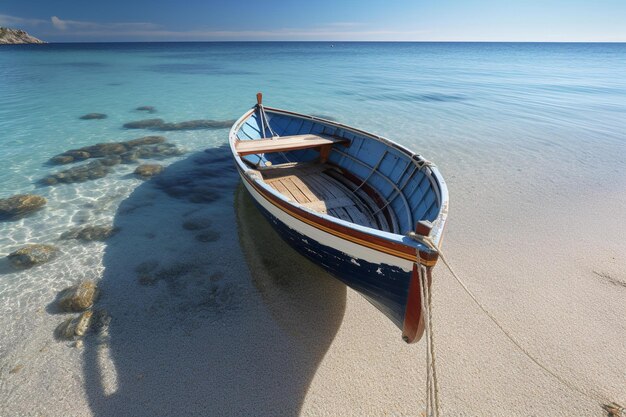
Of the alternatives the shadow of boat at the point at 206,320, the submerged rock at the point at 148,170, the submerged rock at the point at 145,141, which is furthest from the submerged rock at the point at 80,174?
the shadow of boat at the point at 206,320

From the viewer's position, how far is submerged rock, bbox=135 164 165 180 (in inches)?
468

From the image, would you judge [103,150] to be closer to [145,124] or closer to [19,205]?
[145,124]

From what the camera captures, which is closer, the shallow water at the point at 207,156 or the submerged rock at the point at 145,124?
the shallow water at the point at 207,156

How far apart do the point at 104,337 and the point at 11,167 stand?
1105 cm

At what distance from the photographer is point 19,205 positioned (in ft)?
31.3

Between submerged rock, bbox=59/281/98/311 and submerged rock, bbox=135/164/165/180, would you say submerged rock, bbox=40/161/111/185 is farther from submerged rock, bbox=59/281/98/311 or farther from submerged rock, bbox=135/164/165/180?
submerged rock, bbox=59/281/98/311

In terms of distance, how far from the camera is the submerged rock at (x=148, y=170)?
11883 mm

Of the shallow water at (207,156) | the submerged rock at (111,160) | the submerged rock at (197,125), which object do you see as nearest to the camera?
the shallow water at (207,156)

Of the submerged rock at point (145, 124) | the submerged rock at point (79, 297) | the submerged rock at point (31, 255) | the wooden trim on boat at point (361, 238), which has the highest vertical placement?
the wooden trim on boat at point (361, 238)

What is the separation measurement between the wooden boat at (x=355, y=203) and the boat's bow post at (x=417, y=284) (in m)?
0.01

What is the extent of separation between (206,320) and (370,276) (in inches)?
122

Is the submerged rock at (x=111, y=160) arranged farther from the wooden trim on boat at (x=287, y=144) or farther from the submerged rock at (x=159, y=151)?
the wooden trim on boat at (x=287, y=144)

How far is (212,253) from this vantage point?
25.1 feet

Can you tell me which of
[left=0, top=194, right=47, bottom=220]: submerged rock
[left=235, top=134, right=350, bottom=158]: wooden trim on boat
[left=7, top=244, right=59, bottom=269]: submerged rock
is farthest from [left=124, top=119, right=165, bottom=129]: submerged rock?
[left=7, top=244, right=59, bottom=269]: submerged rock
